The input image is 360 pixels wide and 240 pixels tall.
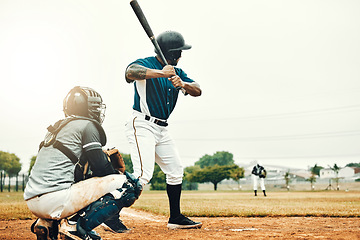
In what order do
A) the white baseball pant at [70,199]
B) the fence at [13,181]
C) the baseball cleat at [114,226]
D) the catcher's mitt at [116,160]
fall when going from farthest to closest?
the fence at [13,181] < the baseball cleat at [114,226] < the catcher's mitt at [116,160] < the white baseball pant at [70,199]

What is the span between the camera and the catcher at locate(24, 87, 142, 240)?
3.39 metres

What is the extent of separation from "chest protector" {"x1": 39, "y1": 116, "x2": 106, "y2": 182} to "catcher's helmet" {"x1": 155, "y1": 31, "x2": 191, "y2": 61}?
2.26m

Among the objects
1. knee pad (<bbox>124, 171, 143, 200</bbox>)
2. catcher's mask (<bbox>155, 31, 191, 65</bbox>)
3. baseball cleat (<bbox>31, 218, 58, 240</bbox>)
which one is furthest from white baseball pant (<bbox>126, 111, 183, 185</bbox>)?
baseball cleat (<bbox>31, 218, 58, 240</bbox>)

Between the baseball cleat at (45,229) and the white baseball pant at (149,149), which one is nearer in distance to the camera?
the baseball cleat at (45,229)

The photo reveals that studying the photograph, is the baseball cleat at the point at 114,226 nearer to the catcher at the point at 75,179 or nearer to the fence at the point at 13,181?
the catcher at the point at 75,179

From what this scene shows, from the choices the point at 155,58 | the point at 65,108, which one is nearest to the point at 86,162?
the point at 65,108

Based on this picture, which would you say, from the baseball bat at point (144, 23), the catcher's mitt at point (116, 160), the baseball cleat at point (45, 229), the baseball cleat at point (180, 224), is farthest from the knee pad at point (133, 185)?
the baseball bat at point (144, 23)

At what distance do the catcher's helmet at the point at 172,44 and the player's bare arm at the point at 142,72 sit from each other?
642 millimetres

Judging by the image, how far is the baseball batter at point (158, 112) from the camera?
15.9 feet

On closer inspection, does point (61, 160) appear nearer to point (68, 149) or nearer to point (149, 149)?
point (68, 149)

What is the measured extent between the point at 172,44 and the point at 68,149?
2652 millimetres

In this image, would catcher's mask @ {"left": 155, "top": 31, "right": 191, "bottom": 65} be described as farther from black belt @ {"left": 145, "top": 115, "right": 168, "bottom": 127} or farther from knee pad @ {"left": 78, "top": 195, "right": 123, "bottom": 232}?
knee pad @ {"left": 78, "top": 195, "right": 123, "bottom": 232}

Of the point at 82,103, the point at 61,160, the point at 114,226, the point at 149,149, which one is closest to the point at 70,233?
the point at 61,160

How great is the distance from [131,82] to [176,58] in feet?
2.89
